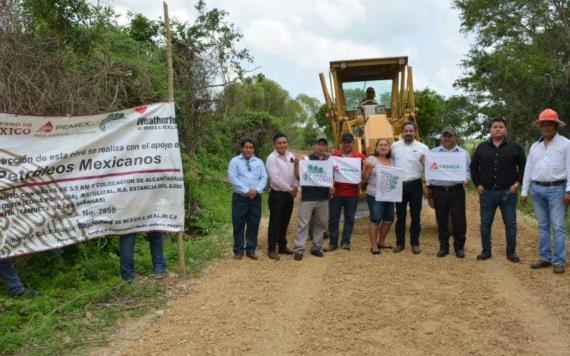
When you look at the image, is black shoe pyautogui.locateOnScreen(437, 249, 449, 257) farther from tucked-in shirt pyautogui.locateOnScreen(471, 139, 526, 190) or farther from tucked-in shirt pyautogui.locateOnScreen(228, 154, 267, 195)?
tucked-in shirt pyautogui.locateOnScreen(228, 154, 267, 195)

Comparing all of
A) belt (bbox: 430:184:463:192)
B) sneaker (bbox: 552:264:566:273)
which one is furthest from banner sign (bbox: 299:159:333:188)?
sneaker (bbox: 552:264:566:273)

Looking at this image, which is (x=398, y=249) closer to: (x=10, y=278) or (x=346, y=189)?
(x=346, y=189)

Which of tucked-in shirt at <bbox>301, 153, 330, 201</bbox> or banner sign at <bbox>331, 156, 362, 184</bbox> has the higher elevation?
banner sign at <bbox>331, 156, 362, 184</bbox>

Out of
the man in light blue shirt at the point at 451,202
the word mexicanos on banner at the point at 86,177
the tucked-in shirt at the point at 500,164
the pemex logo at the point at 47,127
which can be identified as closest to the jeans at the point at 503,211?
the tucked-in shirt at the point at 500,164

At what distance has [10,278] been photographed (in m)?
5.54

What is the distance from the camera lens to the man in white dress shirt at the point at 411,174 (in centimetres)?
730

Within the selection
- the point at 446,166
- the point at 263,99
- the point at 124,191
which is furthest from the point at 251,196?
the point at 263,99

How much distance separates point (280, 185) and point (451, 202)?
233cm

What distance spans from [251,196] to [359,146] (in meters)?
3.38

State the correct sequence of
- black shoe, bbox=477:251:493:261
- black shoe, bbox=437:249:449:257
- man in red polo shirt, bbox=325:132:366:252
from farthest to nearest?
man in red polo shirt, bbox=325:132:366:252 → black shoe, bbox=437:249:449:257 → black shoe, bbox=477:251:493:261

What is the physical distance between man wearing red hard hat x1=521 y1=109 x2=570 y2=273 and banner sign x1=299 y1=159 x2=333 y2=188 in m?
2.52

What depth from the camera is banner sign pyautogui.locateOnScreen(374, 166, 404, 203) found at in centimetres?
716

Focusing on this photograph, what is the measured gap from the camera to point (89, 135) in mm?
5848

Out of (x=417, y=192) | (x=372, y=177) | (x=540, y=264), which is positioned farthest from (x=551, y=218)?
(x=372, y=177)
